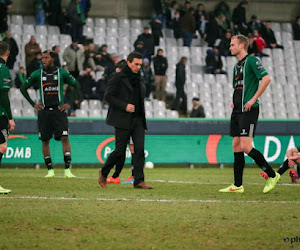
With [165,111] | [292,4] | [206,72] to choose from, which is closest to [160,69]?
[165,111]

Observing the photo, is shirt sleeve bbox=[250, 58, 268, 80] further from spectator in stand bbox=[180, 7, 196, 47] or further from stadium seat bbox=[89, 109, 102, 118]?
spectator in stand bbox=[180, 7, 196, 47]

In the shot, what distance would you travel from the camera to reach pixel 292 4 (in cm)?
3828

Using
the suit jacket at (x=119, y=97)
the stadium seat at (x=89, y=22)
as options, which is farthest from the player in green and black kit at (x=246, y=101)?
the stadium seat at (x=89, y=22)

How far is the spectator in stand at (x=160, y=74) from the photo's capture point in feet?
95.2

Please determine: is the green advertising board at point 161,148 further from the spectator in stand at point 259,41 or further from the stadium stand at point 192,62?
the spectator in stand at point 259,41

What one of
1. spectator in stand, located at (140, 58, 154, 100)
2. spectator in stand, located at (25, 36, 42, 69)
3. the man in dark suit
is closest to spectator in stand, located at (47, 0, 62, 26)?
spectator in stand, located at (25, 36, 42, 69)

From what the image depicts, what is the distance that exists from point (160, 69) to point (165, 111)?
1556mm

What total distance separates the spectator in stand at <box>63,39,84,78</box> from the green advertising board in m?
5.05

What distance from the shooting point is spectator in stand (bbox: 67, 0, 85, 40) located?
29672 millimetres

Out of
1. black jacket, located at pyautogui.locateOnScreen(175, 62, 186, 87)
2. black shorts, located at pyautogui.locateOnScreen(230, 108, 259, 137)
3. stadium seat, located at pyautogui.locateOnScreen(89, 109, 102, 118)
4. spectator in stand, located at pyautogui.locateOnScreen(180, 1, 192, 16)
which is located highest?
spectator in stand, located at pyautogui.locateOnScreen(180, 1, 192, 16)

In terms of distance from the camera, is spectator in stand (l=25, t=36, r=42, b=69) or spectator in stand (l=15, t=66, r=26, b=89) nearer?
spectator in stand (l=15, t=66, r=26, b=89)

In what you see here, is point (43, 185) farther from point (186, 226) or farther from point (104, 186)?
point (186, 226)

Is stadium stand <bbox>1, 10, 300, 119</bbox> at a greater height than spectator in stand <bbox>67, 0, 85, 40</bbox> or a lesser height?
lesser

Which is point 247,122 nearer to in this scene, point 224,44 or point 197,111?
point 197,111
